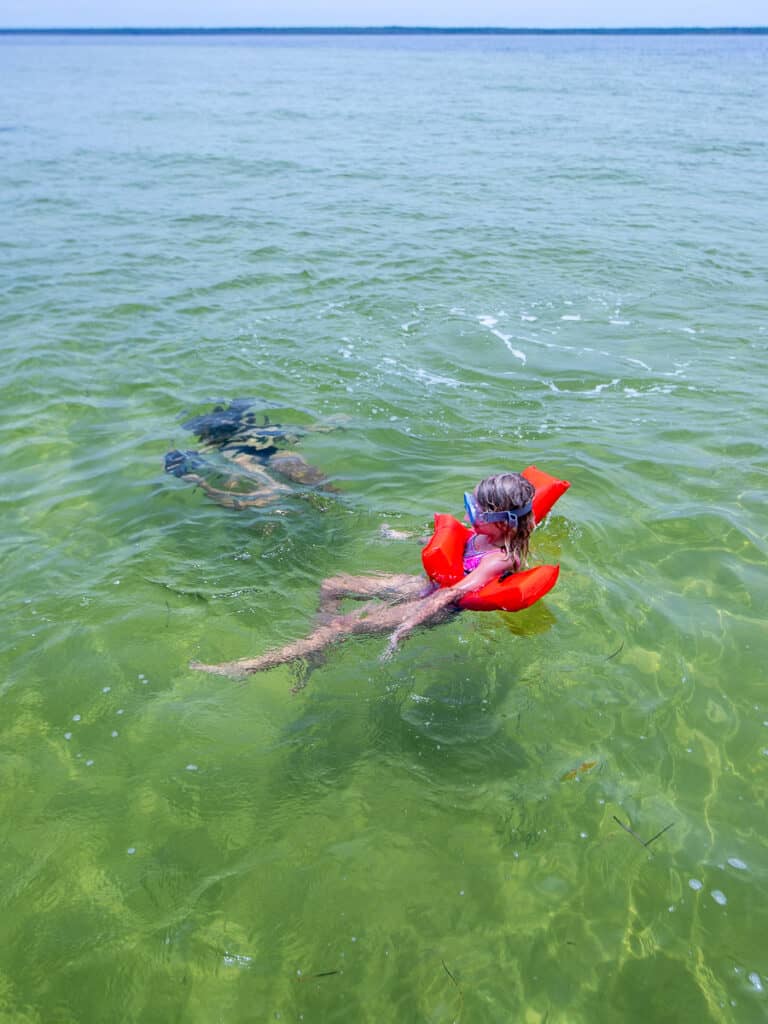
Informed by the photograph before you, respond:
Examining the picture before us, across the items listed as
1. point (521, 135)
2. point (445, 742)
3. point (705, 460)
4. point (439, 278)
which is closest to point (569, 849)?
point (445, 742)

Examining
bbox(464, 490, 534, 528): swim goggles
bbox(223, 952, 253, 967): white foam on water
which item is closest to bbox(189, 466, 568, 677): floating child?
bbox(464, 490, 534, 528): swim goggles

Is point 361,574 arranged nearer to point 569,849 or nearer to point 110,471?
point 569,849

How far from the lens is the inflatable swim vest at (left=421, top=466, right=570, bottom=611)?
183 inches

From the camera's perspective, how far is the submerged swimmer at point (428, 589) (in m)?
4.74

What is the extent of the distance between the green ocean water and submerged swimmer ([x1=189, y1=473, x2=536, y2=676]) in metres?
0.16

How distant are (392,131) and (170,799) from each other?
1150 inches

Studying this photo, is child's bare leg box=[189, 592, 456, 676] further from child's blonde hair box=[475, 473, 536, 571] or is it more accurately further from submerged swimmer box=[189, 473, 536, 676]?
child's blonde hair box=[475, 473, 536, 571]

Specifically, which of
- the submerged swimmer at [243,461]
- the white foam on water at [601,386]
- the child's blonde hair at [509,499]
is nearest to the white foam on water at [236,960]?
the child's blonde hair at [509,499]

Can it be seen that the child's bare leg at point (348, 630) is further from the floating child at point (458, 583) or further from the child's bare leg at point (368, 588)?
the child's bare leg at point (368, 588)

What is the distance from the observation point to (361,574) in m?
5.89

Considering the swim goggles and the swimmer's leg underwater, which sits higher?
the swim goggles

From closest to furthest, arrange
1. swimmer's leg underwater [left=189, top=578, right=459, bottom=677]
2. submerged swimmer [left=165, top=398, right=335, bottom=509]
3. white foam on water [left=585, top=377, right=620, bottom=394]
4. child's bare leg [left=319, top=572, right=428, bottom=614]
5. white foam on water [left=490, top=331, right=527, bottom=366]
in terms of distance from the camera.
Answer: swimmer's leg underwater [left=189, top=578, right=459, bottom=677]
child's bare leg [left=319, top=572, right=428, bottom=614]
submerged swimmer [left=165, top=398, right=335, bottom=509]
white foam on water [left=585, top=377, right=620, bottom=394]
white foam on water [left=490, top=331, right=527, bottom=366]

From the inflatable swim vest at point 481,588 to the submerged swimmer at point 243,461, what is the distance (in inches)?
95.0

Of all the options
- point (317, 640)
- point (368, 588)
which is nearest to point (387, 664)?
point (317, 640)
